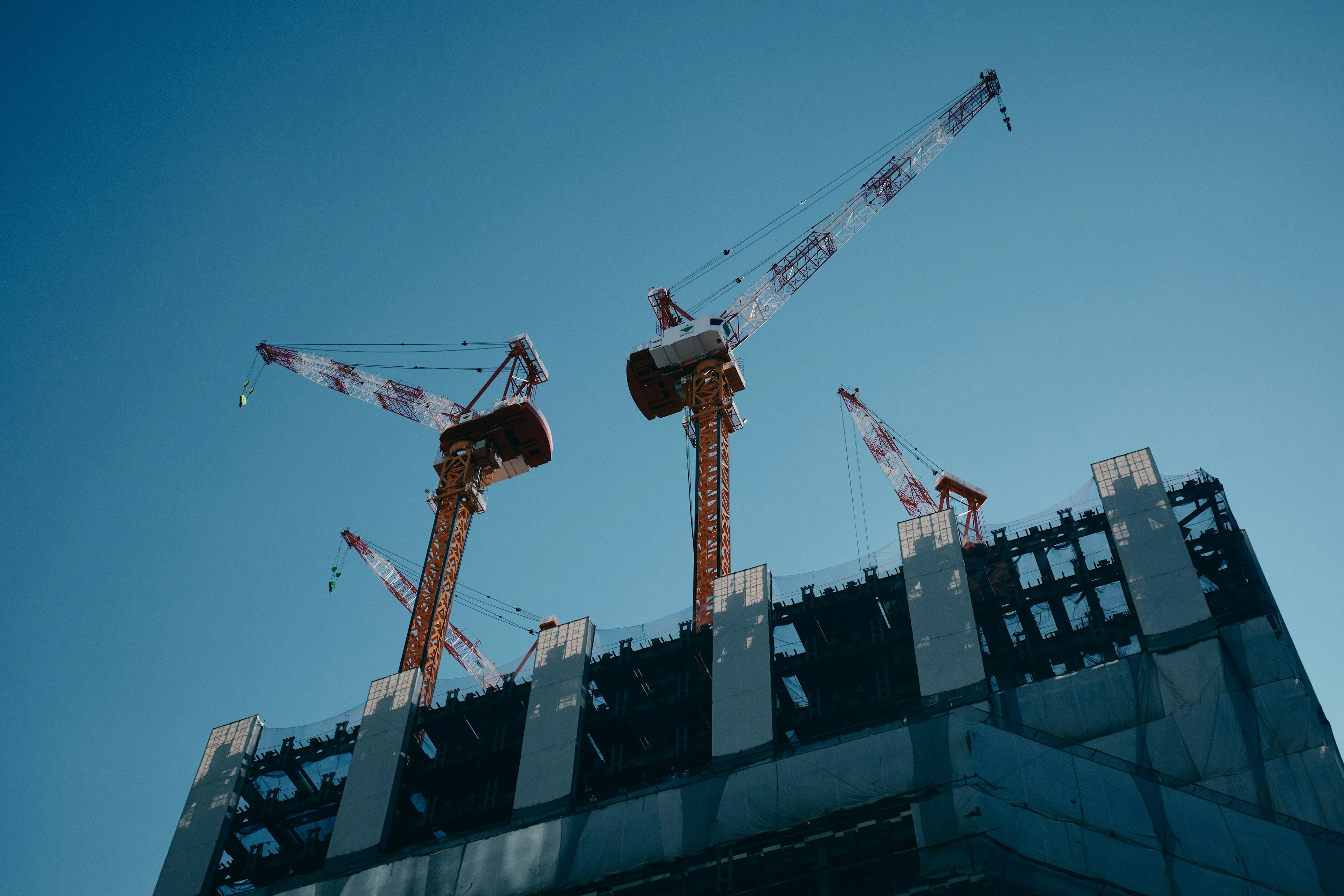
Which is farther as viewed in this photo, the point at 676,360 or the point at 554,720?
the point at 676,360

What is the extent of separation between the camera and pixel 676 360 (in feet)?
326

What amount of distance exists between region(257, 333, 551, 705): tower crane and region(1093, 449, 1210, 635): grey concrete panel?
45.5m

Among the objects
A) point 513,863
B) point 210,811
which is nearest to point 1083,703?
→ point 513,863

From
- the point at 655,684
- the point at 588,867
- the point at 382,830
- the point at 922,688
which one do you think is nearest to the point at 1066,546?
the point at 922,688

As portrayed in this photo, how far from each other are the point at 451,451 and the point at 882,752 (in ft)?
200

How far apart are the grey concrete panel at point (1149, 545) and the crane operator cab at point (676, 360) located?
4096 cm

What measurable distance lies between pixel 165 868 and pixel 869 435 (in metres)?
68.1

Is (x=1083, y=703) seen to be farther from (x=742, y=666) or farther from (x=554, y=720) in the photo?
(x=554, y=720)

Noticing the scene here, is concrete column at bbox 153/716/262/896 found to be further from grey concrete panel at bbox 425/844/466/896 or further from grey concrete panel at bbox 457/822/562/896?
grey concrete panel at bbox 457/822/562/896

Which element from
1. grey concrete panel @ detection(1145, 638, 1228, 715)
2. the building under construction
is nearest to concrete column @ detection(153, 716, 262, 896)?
the building under construction

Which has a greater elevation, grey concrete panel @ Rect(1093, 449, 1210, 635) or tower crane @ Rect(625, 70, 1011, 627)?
tower crane @ Rect(625, 70, 1011, 627)

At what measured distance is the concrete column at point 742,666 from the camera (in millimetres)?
59906

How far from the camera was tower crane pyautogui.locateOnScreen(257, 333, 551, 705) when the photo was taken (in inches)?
3492

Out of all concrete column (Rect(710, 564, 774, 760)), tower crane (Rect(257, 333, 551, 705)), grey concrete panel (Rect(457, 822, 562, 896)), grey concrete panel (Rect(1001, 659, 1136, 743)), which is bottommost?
grey concrete panel (Rect(457, 822, 562, 896))
